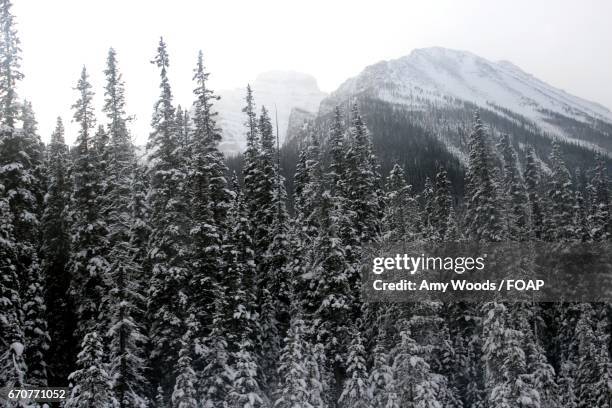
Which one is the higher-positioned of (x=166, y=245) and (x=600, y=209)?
(x=600, y=209)

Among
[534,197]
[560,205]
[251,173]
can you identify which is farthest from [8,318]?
[534,197]

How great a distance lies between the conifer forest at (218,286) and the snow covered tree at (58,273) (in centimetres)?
11

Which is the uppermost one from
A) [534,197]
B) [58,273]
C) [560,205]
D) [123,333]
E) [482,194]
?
[534,197]

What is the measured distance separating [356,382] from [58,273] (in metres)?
19.5

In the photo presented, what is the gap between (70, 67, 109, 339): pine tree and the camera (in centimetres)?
2947

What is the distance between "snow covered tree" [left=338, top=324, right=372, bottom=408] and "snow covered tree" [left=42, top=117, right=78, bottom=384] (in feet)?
53.0

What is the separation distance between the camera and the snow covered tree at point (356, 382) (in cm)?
2955

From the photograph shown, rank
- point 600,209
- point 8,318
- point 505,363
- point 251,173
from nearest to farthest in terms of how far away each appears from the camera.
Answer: point 8,318 → point 505,363 → point 251,173 → point 600,209

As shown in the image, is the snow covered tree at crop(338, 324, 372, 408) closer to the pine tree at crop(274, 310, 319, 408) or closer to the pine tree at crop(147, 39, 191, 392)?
the pine tree at crop(274, 310, 319, 408)

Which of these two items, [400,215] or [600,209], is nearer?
[400,215]

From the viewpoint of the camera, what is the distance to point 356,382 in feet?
97.2

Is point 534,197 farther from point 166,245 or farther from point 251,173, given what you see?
point 166,245

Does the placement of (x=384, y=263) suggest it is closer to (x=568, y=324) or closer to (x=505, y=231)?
(x=505, y=231)

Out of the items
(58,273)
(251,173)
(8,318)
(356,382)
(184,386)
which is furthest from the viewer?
(251,173)
